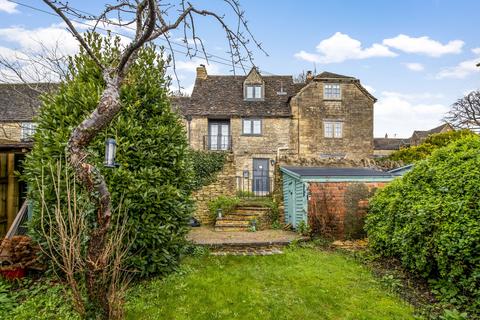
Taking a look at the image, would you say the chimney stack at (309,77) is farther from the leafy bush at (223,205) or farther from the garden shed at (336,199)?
the garden shed at (336,199)

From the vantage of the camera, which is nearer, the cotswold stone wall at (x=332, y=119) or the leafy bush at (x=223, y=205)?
the leafy bush at (x=223, y=205)

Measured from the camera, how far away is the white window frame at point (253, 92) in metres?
19.0

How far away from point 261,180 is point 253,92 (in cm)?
657

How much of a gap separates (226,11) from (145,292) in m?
4.28

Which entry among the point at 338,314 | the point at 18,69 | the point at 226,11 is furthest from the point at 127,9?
the point at 18,69

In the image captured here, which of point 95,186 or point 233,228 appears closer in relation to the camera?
point 95,186

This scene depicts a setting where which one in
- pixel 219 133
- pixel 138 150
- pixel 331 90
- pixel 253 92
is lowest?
pixel 138 150

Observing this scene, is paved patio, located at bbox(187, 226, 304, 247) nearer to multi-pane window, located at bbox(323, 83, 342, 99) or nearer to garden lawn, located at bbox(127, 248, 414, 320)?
garden lawn, located at bbox(127, 248, 414, 320)

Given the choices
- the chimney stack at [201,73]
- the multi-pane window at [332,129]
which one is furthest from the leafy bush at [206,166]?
the multi-pane window at [332,129]

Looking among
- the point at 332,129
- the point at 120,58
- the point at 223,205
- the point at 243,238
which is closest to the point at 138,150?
the point at 120,58

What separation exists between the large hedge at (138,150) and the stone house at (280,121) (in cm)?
1283

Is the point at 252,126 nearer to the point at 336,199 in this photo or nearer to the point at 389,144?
the point at 336,199

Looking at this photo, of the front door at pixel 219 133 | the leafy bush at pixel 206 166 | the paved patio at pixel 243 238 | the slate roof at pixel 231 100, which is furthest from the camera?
the front door at pixel 219 133

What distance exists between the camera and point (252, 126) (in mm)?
18312
